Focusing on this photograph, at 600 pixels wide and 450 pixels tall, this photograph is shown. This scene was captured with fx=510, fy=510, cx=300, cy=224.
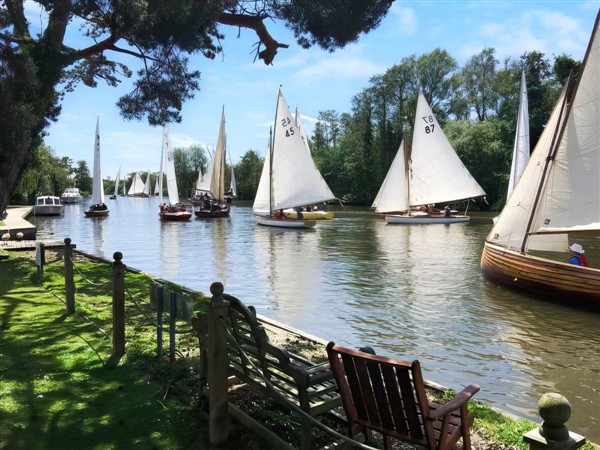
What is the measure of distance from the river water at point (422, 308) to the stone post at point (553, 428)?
2.99 meters

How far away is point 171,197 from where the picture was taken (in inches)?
1950

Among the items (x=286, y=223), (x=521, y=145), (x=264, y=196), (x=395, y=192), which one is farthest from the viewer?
(x=395, y=192)

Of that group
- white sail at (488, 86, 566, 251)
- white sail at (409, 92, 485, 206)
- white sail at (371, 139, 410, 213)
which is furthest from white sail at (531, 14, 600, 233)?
white sail at (371, 139, 410, 213)

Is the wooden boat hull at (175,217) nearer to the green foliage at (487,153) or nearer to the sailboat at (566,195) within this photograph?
the green foliage at (487,153)

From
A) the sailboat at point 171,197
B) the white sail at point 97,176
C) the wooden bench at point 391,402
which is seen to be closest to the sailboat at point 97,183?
the white sail at point 97,176

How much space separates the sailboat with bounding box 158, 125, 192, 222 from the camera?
4350cm

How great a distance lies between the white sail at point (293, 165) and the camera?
3569 centimetres

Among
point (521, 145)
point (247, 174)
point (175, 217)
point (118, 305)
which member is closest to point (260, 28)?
point (118, 305)

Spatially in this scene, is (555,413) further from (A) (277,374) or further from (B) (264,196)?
(B) (264,196)

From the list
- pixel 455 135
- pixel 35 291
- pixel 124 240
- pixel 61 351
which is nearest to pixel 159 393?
pixel 61 351

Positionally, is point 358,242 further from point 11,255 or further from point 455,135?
point 455,135

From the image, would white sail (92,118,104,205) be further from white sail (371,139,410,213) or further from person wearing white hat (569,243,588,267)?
person wearing white hat (569,243,588,267)

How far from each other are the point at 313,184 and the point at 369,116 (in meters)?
39.2

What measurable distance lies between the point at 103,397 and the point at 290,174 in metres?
32.0
